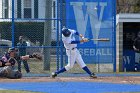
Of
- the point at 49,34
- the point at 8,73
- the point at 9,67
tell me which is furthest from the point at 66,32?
the point at 49,34

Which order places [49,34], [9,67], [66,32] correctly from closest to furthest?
[66,32], [9,67], [49,34]

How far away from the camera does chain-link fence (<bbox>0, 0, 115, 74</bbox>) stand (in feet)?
70.7

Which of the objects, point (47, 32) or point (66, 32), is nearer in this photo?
point (66, 32)

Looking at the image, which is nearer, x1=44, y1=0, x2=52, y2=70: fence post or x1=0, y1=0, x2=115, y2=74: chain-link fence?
x1=0, y1=0, x2=115, y2=74: chain-link fence

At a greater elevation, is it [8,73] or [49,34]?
[49,34]

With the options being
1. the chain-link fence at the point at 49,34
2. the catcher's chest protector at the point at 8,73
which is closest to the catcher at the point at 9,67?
the catcher's chest protector at the point at 8,73

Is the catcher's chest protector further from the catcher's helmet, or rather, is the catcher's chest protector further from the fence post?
the fence post

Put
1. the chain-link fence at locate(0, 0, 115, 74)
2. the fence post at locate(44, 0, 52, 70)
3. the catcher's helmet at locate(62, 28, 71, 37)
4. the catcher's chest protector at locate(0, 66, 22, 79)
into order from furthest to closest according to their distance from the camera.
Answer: the fence post at locate(44, 0, 52, 70) < the chain-link fence at locate(0, 0, 115, 74) < the catcher's chest protector at locate(0, 66, 22, 79) < the catcher's helmet at locate(62, 28, 71, 37)

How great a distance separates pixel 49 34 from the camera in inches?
878

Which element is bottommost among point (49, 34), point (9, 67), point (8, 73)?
point (8, 73)

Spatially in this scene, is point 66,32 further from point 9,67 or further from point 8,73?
point 8,73

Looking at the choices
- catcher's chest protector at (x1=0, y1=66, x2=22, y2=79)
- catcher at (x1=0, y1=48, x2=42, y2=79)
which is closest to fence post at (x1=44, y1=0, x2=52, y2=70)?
catcher at (x1=0, y1=48, x2=42, y2=79)

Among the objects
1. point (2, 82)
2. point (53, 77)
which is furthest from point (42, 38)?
point (2, 82)

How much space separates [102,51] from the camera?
2212 centimetres
